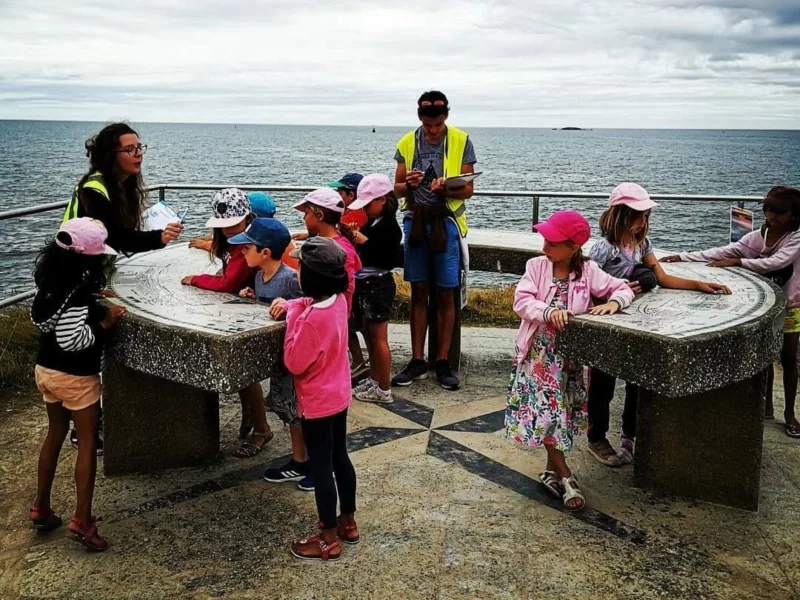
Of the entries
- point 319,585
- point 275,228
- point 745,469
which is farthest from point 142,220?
point 745,469

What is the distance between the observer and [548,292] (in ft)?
13.6

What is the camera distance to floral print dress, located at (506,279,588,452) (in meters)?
4.16

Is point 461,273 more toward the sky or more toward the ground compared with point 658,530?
more toward the sky

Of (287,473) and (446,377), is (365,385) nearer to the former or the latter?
(446,377)

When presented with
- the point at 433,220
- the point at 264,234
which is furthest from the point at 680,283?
the point at 264,234

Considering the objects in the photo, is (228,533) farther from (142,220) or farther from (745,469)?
(745,469)

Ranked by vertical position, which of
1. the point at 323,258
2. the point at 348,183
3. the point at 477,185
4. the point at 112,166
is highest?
the point at 112,166

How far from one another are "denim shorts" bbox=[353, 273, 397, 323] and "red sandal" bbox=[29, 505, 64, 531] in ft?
7.67

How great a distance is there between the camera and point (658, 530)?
3941 mm

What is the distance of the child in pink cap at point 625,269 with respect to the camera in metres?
4.50

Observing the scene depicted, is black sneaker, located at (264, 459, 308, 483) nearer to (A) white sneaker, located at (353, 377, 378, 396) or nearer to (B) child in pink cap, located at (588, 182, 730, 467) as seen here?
(A) white sneaker, located at (353, 377, 378, 396)

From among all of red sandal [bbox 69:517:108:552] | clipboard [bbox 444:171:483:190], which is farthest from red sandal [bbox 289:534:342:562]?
clipboard [bbox 444:171:483:190]

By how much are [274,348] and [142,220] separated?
56.8 inches

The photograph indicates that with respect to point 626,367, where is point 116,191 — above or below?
above
